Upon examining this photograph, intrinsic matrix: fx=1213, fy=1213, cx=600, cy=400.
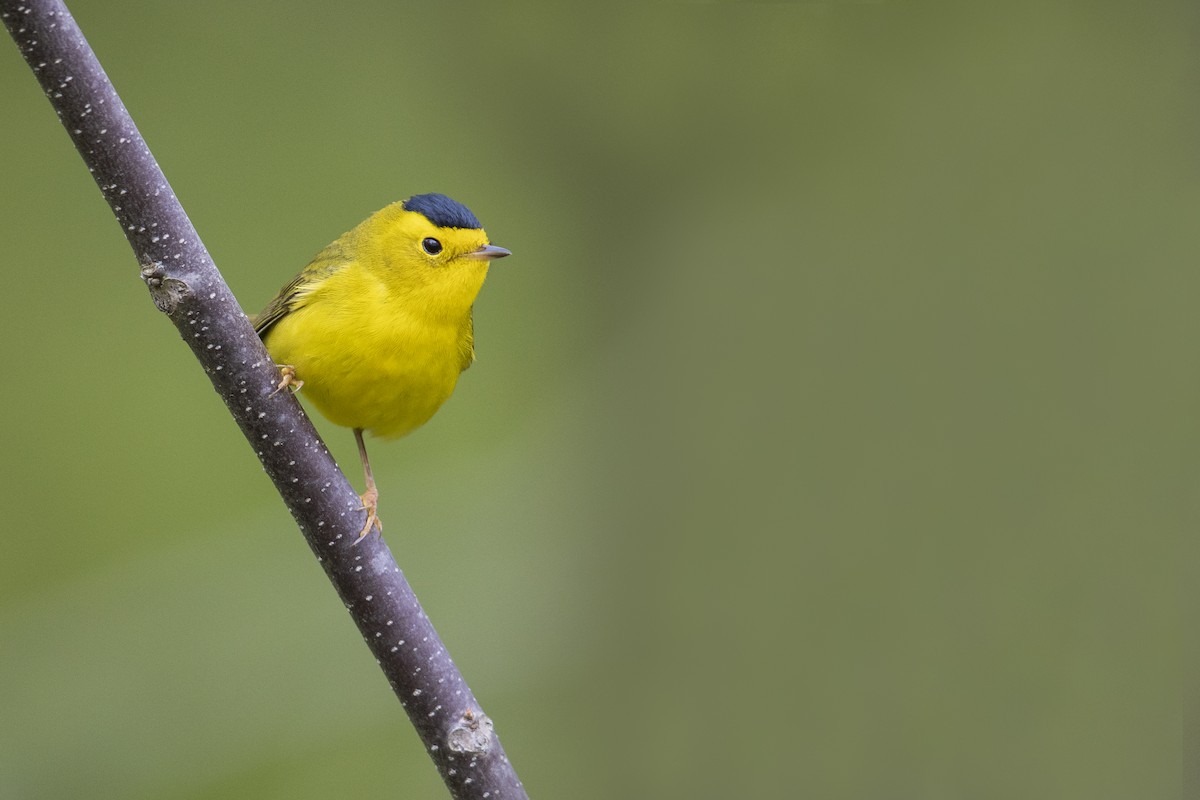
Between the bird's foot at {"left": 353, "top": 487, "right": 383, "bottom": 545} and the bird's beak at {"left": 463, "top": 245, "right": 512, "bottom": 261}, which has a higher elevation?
the bird's beak at {"left": 463, "top": 245, "right": 512, "bottom": 261}

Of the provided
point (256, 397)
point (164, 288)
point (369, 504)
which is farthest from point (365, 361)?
point (164, 288)

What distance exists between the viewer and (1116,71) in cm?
575

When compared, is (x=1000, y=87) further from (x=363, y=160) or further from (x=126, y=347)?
(x=126, y=347)

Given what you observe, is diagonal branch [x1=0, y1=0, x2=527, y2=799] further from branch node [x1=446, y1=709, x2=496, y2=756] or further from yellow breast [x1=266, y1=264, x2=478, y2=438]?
yellow breast [x1=266, y1=264, x2=478, y2=438]

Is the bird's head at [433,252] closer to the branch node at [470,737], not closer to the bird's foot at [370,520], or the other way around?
the bird's foot at [370,520]

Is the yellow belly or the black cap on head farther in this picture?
the black cap on head

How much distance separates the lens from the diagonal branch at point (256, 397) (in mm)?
1599

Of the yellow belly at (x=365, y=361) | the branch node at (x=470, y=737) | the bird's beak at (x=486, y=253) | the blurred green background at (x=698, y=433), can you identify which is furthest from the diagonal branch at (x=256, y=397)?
the blurred green background at (x=698, y=433)

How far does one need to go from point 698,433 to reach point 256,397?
423 cm

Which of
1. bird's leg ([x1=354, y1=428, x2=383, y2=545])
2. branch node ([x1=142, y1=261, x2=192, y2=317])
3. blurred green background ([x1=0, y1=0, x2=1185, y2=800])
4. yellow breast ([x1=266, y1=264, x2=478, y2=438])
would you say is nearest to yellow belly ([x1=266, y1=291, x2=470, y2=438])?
yellow breast ([x1=266, y1=264, x2=478, y2=438])

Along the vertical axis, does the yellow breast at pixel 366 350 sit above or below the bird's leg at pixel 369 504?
above

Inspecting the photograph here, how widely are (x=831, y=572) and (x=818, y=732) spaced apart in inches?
28.4

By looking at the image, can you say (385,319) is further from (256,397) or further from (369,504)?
(256,397)

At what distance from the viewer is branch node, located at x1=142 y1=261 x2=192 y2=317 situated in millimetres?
1748
